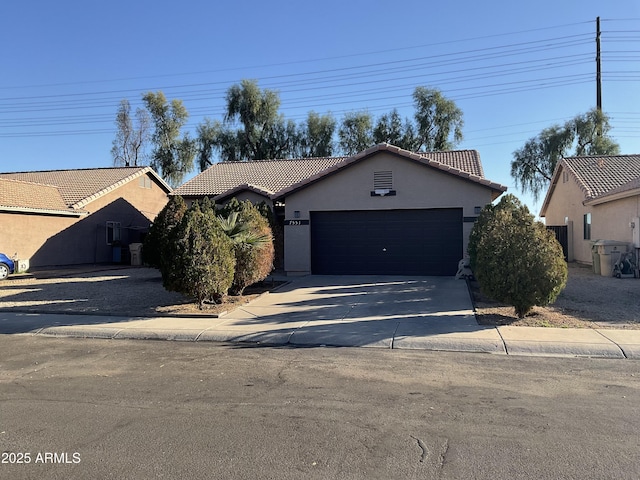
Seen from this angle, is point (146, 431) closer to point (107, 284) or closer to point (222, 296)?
point (222, 296)

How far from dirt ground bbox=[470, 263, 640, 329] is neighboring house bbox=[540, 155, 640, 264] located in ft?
13.1

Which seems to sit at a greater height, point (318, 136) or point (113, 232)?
point (318, 136)

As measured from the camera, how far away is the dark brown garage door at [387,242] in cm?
1703

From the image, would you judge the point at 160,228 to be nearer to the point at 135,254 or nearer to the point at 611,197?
the point at 135,254

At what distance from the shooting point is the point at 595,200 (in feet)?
66.3

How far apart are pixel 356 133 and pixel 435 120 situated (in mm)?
7108

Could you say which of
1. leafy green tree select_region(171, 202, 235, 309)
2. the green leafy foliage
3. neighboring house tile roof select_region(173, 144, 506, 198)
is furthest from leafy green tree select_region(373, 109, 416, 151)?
leafy green tree select_region(171, 202, 235, 309)

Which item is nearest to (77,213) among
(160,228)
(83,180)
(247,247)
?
(83,180)

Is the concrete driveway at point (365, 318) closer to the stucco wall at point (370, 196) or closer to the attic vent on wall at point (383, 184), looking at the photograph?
the stucco wall at point (370, 196)

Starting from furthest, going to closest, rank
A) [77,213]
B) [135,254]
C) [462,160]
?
[135,254] < [77,213] < [462,160]

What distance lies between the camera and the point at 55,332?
373 inches

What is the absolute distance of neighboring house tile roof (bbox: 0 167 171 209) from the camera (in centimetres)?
2611

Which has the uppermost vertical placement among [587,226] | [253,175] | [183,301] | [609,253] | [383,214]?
[253,175]

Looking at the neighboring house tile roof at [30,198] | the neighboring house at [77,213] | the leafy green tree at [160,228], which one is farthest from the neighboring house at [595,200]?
the neighboring house tile roof at [30,198]
